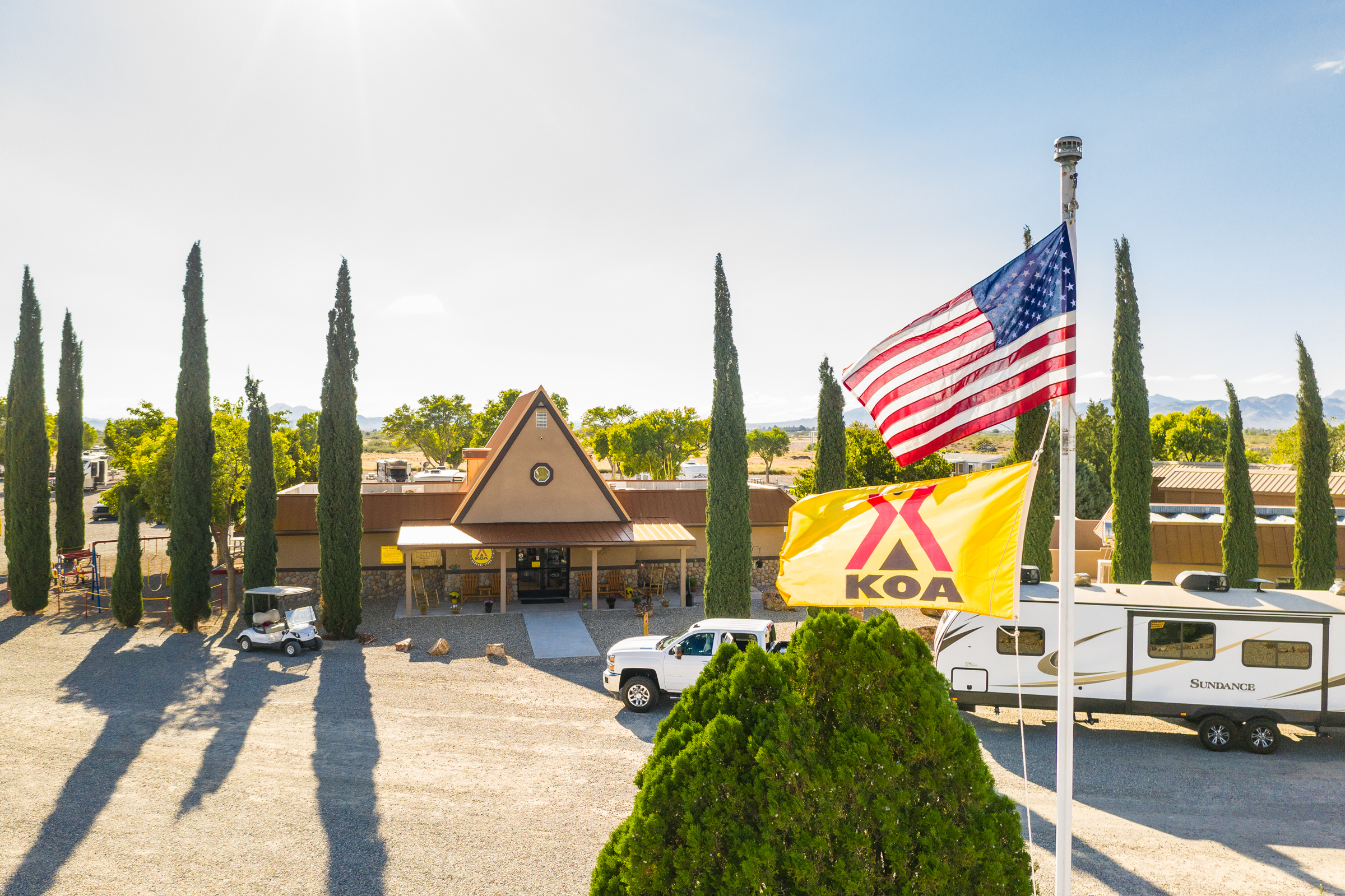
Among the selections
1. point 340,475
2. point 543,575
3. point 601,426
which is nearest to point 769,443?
point 601,426

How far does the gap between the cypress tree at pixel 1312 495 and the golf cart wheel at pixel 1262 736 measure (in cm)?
1077

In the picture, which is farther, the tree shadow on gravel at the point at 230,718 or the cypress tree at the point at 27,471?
the cypress tree at the point at 27,471

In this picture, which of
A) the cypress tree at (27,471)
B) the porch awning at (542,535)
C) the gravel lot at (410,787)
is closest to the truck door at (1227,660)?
the gravel lot at (410,787)

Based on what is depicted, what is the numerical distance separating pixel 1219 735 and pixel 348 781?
606 inches

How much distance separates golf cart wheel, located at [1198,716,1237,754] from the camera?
13.7m

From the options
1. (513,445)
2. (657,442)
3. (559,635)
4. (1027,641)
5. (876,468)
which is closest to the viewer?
(1027,641)

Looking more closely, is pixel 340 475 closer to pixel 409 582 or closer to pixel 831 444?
pixel 409 582

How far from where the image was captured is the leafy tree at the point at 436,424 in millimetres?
79500

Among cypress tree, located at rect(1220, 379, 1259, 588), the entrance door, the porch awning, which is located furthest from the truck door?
the entrance door

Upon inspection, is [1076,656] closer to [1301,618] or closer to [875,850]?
[1301,618]

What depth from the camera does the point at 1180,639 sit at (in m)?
13.8

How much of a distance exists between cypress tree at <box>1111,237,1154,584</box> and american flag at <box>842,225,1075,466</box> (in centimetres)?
1769

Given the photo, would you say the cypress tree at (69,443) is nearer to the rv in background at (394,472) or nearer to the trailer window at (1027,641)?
the rv in background at (394,472)

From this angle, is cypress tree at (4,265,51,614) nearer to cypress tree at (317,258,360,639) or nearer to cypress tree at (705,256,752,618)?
cypress tree at (317,258,360,639)
